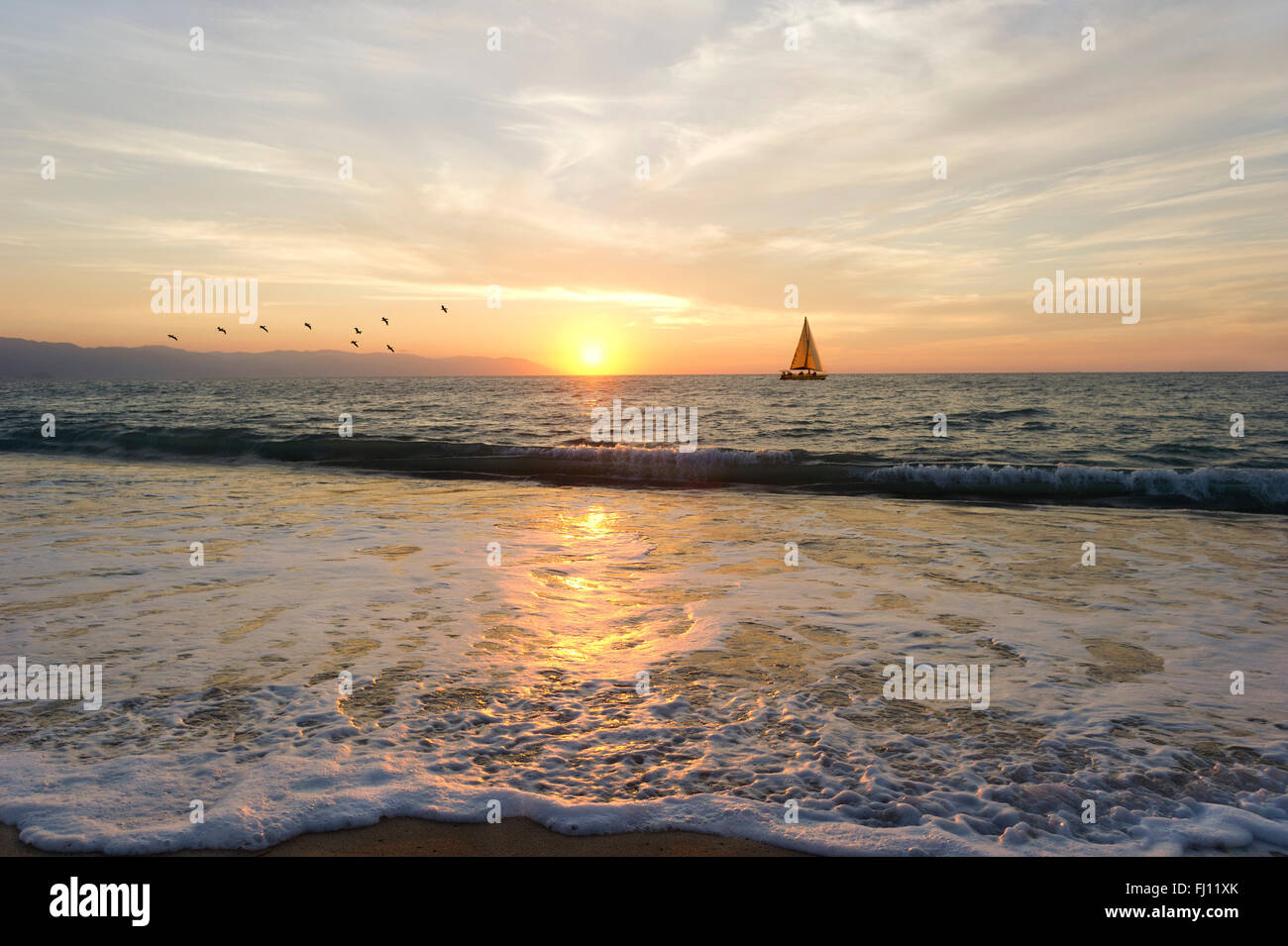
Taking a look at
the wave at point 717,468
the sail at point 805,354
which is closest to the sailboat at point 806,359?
the sail at point 805,354

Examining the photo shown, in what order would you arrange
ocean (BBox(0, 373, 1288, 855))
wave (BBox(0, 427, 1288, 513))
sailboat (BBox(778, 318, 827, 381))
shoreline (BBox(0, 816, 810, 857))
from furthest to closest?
sailboat (BBox(778, 318, 827, 381)) < wave (BBox(0, 427, 1288, 513)) < ocean (BBox(0, 373, 1288, 855)) < shoreline (BBox(0, 816, 810, 857))

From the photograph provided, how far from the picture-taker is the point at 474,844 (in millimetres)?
3766

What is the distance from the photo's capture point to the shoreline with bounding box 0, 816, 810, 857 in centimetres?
368

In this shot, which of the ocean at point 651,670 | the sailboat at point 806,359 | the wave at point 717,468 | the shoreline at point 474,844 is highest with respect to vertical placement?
the sailboat at point 806,359

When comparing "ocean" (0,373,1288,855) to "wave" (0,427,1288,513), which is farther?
"wave" (0,427,1288,513)

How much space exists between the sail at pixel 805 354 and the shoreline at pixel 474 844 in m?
111

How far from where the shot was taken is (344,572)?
923cm

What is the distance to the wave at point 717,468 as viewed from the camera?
58.4 ft

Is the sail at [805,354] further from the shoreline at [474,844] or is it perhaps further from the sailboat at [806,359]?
the shoreline at [474,844]

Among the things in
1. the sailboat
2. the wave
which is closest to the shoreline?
the wave

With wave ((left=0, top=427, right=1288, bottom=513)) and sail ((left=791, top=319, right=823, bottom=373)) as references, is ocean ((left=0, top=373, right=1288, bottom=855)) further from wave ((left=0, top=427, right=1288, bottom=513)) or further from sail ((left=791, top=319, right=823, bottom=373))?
sail ((left=791, top=319, right=823, bottom=373))

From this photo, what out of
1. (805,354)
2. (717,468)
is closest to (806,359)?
(805,354)

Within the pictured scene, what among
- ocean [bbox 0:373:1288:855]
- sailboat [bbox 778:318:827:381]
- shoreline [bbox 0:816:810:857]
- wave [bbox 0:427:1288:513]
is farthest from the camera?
sailboat [bbox 778:318:827:381]

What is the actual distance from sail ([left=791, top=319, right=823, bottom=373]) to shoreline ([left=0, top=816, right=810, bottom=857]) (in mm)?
111388
